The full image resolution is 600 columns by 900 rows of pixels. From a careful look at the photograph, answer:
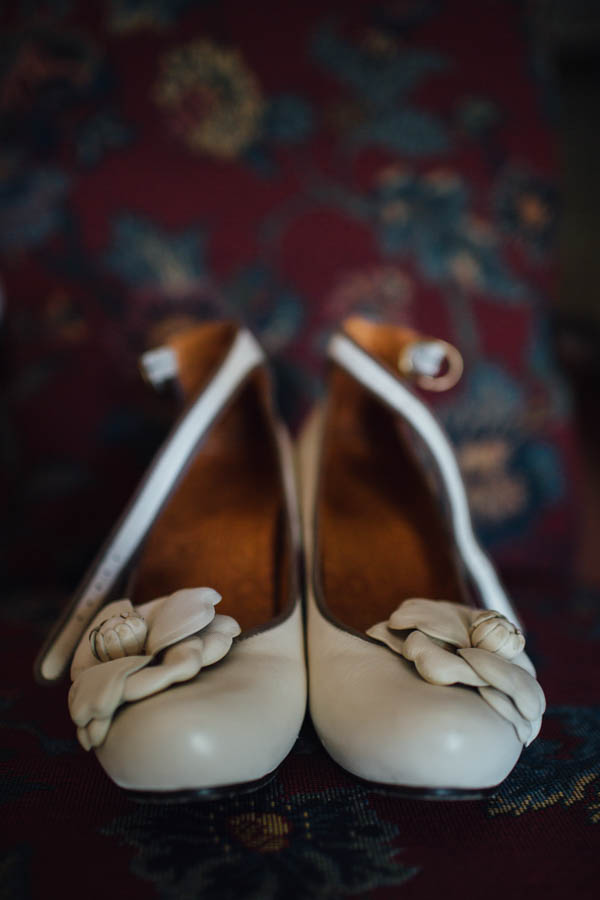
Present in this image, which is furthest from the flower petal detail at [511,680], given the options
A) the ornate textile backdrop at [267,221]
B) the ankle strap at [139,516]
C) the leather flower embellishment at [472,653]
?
the ornate textile backdrop at [267,221]

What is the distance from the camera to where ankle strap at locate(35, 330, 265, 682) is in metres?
0.41

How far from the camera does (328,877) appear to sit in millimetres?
283

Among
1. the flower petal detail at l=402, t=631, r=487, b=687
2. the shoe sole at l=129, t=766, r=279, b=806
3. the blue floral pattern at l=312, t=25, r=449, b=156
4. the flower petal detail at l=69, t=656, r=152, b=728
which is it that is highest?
the blue floral pattern at l=312, t=25, r=449, b=156

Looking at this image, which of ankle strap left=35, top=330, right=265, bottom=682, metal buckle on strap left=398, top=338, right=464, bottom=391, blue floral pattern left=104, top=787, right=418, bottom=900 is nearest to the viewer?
blue floral pattern left=104, top=787, right=418, bottom=900

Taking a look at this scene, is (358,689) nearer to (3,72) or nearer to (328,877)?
(328,877)

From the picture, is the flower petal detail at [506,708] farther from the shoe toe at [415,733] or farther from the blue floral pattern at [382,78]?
the blue floral pattern at [382,78]

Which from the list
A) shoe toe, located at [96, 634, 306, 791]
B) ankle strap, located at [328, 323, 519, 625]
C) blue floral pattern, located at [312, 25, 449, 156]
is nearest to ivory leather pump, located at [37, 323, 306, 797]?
shoe toe, located at [96, 634, 306, 791]

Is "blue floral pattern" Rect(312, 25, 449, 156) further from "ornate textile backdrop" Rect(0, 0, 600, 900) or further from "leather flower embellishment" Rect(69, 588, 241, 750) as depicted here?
"leather flower embellishment" Rect(69, 588, 241, 750)

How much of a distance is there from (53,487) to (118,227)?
277 millimetres

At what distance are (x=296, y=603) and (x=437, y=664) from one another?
0.12m

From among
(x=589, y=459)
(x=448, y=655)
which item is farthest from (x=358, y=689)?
(x=589, y=459)

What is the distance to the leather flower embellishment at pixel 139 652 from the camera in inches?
11.9

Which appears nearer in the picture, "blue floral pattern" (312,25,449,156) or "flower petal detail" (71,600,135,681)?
"flower petal detail" (71,600,135,681)

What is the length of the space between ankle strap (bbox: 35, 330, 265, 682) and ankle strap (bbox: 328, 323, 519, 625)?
10 cm
